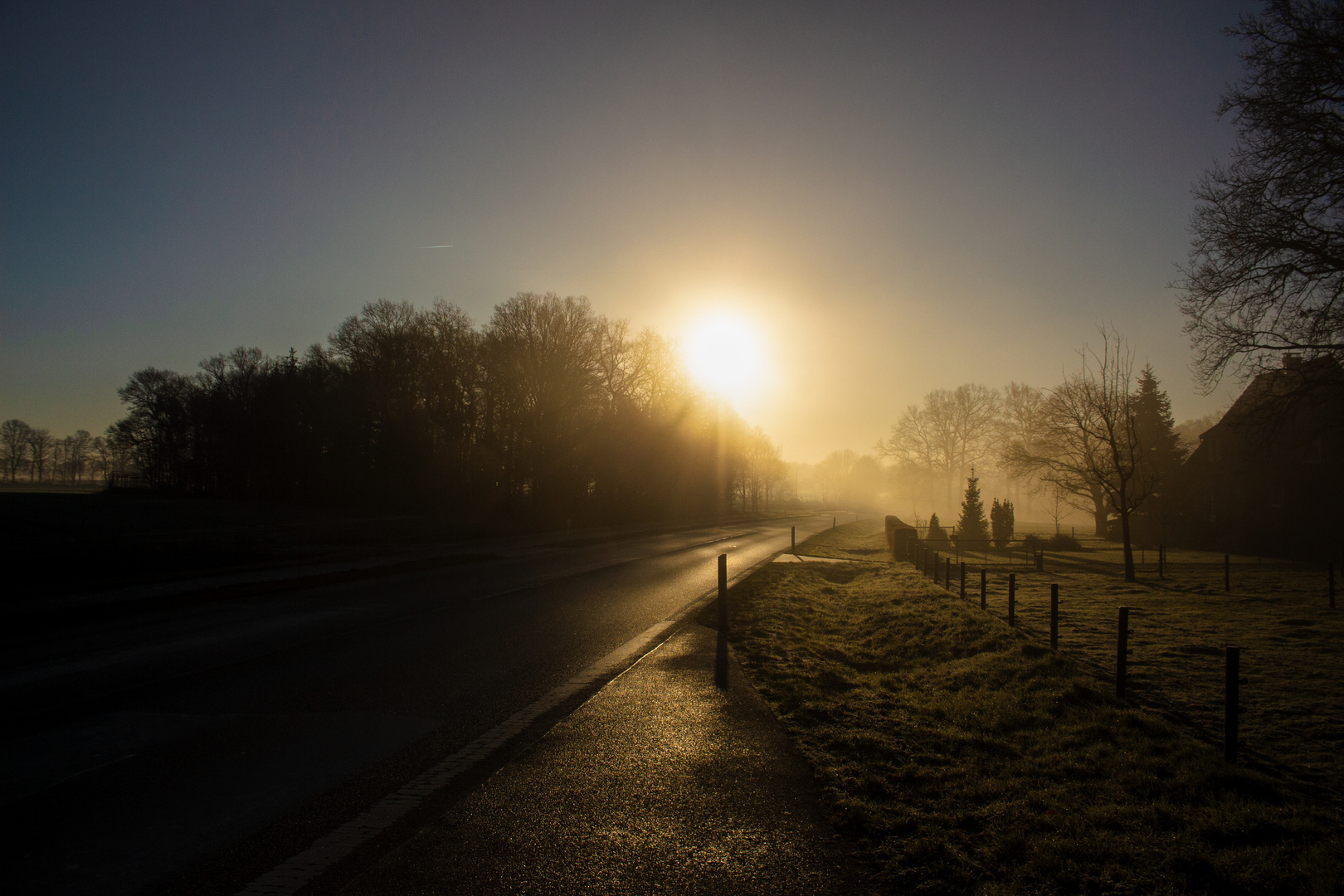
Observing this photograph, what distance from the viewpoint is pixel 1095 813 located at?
4.20 metres

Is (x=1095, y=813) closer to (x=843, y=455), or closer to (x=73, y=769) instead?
(x=73, y=769)

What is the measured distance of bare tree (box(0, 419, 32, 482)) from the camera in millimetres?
120562

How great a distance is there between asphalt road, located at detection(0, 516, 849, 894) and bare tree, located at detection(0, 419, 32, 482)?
15022 centimetres

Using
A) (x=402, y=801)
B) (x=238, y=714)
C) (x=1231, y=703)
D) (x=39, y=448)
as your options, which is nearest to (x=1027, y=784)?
(x=1231, y=703)

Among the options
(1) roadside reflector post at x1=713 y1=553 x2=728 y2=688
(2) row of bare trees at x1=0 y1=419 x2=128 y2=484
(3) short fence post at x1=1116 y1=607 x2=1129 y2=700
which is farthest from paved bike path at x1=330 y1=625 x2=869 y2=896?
(2) row of bare trees at x1=0 y1=419 x2=128 y2=484

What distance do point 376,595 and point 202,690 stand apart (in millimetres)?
7279

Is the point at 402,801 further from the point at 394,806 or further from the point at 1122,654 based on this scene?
the point at 1122,654

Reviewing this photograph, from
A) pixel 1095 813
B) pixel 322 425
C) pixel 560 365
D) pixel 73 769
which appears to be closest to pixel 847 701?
pixel 1095 813

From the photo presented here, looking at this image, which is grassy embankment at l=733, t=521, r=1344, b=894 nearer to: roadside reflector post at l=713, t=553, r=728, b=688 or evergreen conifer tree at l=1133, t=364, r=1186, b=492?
roadside reflector post at l=713, t=553, r=728, b=688

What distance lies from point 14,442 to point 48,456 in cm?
727

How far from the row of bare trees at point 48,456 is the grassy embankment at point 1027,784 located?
138 meters

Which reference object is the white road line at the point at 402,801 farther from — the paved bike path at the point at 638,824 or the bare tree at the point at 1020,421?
the bare tree at the point at 1020,421

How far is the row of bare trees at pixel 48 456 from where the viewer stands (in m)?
122

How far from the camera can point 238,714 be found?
603 centimetres
